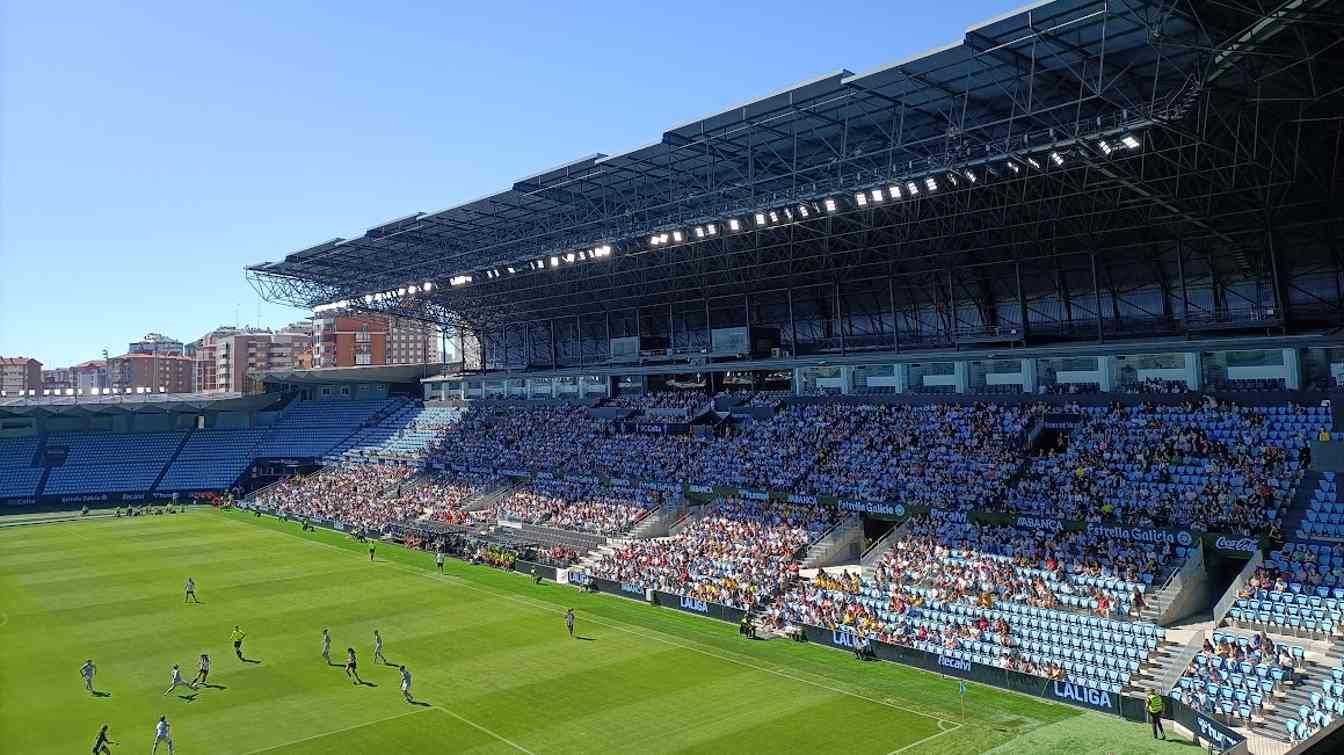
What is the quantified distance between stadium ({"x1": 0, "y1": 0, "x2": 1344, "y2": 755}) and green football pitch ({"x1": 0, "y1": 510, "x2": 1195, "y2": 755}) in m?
0.20

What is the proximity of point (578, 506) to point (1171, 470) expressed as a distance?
32.2 metres

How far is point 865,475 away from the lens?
45.1 m

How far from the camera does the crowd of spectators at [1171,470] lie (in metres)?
31.9

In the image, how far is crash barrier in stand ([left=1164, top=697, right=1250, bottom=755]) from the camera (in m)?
21.0

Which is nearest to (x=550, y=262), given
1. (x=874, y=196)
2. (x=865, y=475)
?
(x=865, y=475)

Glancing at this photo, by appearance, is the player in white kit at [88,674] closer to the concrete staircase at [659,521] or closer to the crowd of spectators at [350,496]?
the concrete staircase at [659,521]

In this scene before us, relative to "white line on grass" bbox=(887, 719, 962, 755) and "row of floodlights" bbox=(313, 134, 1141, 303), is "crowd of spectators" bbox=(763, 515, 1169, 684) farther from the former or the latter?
"row of floodlights" bbox=(313, 134, 1141, 303)

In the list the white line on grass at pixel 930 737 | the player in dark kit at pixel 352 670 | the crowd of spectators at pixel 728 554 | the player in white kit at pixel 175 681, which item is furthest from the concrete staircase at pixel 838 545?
the player in white kit at pixel 175 681

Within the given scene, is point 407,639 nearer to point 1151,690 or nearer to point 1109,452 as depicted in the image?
point 1151,690

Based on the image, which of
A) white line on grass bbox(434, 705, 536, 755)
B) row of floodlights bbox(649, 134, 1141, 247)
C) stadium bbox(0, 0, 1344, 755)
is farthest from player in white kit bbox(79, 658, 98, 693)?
row of floodlights bbox(649, 134, 1141, 247)

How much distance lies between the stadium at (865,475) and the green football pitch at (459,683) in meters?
0.20

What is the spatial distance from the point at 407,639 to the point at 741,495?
783 inches

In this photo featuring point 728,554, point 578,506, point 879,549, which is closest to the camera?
point 879,549

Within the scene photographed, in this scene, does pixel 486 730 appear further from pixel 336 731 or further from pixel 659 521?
pixel 659 521
